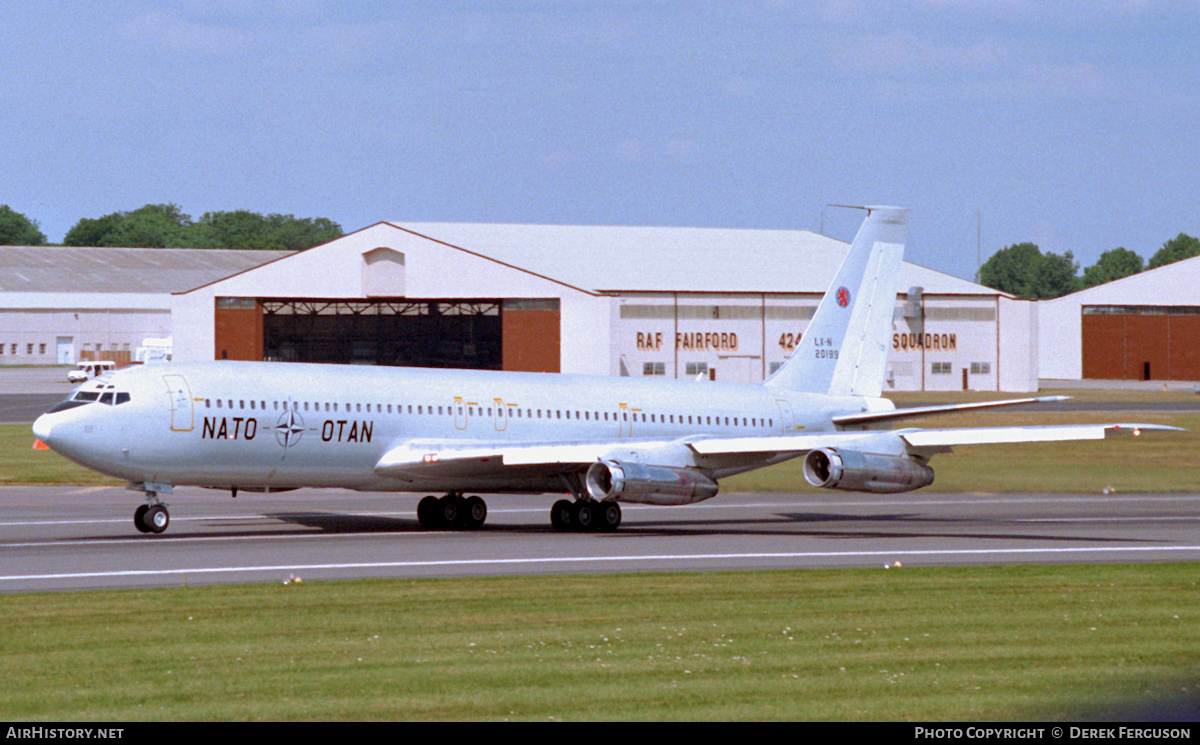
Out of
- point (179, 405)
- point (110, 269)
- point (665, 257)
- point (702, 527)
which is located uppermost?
point (110, 269)

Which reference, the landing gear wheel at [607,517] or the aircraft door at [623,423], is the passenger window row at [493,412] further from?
the landing gear wheel at [607,517]

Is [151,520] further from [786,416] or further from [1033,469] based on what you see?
[1033,469]

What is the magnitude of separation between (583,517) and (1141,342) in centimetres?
10558

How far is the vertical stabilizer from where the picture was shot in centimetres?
4238

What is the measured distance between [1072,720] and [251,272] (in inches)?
3806

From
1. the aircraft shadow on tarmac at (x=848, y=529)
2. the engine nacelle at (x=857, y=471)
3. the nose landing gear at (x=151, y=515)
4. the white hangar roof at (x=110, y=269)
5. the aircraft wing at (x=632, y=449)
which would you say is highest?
the white hangar roof at (x=110, y=269)

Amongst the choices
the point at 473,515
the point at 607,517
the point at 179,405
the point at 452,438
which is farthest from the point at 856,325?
the point at 179,405

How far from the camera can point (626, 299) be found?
107438mm

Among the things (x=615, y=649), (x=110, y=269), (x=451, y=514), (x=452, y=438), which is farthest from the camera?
(x=110, y=269)

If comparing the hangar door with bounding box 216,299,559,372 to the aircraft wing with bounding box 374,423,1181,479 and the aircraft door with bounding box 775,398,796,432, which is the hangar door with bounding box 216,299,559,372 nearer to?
the aircraft door with bounding box 775,398,796,432

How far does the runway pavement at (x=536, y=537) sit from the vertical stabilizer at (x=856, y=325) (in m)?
3.67

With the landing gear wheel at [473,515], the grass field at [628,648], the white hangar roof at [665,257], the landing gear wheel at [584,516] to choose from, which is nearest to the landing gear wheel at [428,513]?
the landing gear wheel at [473,515]

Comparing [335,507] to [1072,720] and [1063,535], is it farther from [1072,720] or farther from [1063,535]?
[1072,720]

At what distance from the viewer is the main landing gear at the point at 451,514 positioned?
118 feet
